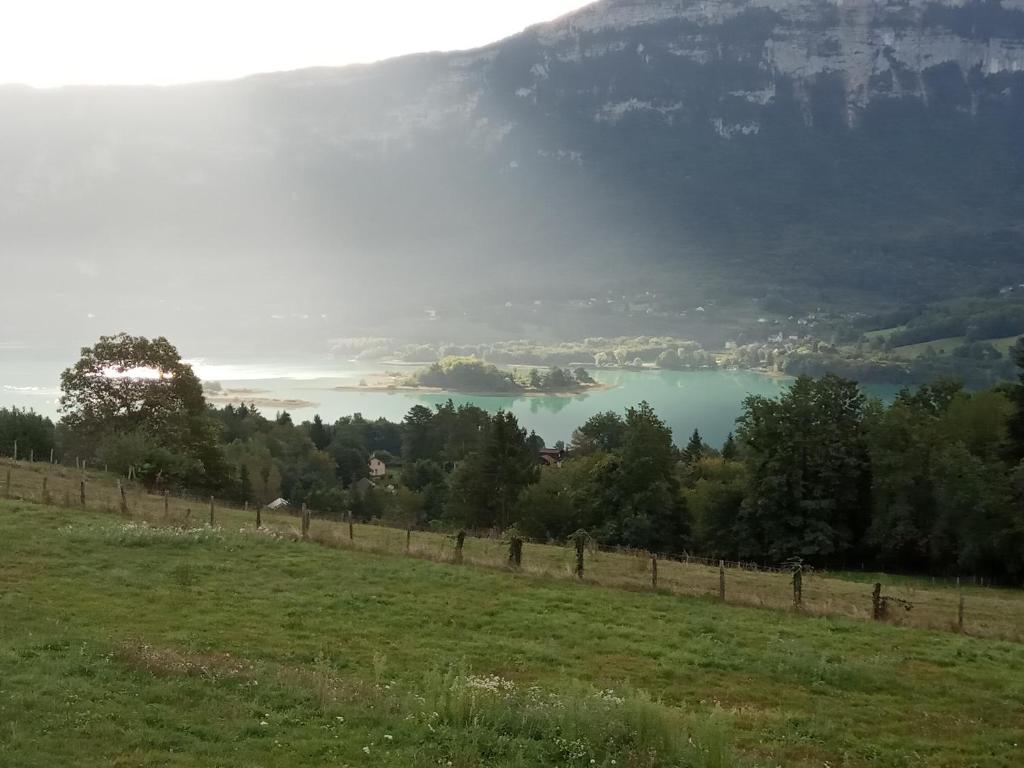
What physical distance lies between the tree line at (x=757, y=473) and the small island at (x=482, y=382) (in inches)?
4673

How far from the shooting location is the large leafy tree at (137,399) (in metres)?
48.2

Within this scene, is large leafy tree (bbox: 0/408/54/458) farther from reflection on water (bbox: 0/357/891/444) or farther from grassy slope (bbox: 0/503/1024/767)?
reflection on water (bbox: 0/357/891/444)

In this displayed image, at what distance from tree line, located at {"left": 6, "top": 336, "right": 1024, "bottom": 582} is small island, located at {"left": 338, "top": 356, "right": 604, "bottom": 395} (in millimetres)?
118705

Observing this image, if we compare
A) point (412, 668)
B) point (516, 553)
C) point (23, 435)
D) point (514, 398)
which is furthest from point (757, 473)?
point (514, 398)

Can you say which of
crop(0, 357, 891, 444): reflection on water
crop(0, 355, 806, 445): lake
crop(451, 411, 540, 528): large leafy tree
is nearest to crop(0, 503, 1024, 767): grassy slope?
crop(451, 411, 540, 528): large leafy tree

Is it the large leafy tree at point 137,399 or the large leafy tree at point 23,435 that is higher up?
the large leafy tree at point 137,399

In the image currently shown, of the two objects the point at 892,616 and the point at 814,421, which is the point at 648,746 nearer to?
the point at 892,616

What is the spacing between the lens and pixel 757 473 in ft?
153

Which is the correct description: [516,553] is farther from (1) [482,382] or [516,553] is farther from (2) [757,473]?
(1) [482,382]

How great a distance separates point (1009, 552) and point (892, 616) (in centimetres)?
2243

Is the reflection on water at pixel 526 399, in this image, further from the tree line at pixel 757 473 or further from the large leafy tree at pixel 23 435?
the tree line at pixel 757 473

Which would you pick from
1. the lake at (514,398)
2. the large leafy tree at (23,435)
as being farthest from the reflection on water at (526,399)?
the large leafy tree at (23,435)

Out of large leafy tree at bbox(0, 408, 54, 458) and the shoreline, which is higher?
the shoreline

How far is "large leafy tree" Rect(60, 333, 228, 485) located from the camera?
4816cm
